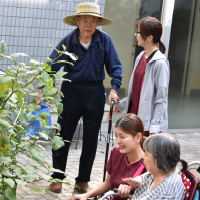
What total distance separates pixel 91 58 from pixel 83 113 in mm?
622

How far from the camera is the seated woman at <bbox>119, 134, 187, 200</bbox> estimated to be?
2527 mm

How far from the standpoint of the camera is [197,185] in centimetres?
256

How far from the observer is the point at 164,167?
8.32 feet

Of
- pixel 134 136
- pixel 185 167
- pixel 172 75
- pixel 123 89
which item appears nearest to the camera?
pixel 185 167

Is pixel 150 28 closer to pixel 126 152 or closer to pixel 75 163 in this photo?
pixel 126 152

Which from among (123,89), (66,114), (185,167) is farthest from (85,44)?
(123,89)

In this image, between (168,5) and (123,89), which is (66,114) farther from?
(168,5)

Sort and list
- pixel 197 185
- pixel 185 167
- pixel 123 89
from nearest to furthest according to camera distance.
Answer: pixel 197 185, pixel 185 167, pixel 123 89

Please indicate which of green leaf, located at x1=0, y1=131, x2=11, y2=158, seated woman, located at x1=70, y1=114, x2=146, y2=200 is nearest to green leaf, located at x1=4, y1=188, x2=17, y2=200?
green leaf, located at x1=0, y1=131, x2=11, y2=158

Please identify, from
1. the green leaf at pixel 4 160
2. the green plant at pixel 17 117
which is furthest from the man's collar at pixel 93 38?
the green leaf at pixel 4 160

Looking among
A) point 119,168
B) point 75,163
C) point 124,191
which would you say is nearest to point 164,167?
point 124,191

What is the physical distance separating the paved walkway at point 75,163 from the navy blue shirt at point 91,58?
4.10ft

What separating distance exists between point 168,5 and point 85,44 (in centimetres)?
396

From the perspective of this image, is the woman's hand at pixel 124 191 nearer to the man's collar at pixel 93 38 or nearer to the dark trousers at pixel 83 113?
the dark trousers at pixel 83 113
